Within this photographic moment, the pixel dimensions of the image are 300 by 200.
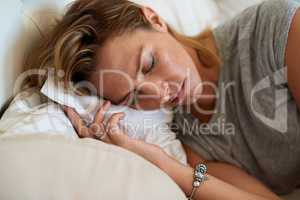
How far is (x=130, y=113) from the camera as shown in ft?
3.21

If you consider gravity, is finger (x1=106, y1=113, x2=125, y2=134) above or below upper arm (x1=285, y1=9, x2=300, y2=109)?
below

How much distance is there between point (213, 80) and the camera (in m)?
1.03

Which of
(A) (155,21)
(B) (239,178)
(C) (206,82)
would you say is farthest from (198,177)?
(A) (155,21)

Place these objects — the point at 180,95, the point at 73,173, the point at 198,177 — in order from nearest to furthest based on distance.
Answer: the point at 73,173, the point at 198,177, the point at 180,95

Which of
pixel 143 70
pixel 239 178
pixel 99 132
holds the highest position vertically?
pixel 143 70

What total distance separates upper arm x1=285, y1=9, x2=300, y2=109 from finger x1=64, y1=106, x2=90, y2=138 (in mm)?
441

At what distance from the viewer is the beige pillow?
57 cm

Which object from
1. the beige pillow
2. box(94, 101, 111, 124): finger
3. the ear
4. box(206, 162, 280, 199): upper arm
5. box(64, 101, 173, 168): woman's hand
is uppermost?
the ear

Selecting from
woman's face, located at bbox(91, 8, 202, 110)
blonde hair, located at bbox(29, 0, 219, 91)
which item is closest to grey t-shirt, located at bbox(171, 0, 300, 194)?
woman's face, located at bbox(91, 8, 202, 110)

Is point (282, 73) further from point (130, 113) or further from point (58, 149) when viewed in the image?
point (58, 149)

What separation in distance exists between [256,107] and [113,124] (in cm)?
32

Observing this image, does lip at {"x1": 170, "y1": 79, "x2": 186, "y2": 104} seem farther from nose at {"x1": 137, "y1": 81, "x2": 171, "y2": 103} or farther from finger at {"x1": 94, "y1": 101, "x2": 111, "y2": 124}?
finger at {"x1": 94, "y1": 101, "x2": 111, "y2": 124}

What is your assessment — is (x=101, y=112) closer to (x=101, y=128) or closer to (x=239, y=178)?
(x=101, y=128)

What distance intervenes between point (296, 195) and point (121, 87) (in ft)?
1.63
